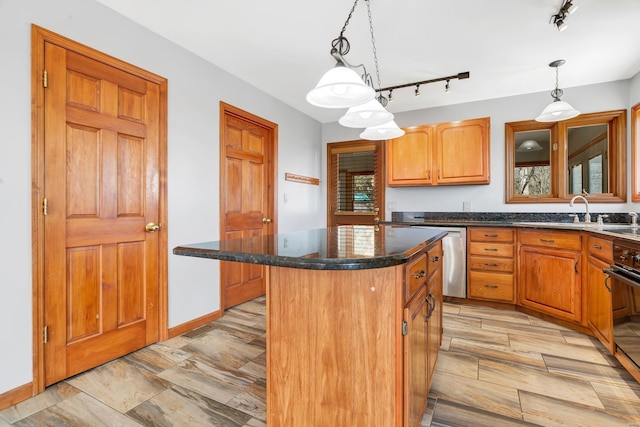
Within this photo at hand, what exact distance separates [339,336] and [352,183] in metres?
3.85

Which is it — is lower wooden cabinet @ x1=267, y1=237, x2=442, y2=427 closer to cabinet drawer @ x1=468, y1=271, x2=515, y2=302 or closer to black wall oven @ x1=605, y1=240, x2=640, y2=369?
black wall oven @ x1=605, y1=240, x2=640, y2=369

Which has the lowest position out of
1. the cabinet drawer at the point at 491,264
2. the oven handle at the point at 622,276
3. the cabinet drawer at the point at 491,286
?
the cabinet drawer at the point at 491,286

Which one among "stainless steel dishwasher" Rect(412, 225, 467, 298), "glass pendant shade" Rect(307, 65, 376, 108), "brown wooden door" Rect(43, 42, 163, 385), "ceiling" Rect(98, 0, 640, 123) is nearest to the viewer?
"glass pendant shade" Rect(307, 65, 376, 108)

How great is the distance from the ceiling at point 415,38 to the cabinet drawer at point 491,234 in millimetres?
1606

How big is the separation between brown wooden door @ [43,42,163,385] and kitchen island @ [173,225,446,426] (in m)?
1.32

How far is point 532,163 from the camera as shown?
3.68 meters

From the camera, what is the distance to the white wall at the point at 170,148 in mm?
1646

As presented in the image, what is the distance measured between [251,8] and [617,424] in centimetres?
320

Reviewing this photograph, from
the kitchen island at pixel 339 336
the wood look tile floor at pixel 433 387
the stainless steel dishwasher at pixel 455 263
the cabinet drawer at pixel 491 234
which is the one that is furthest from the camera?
the stainless steel dishwasher at pixel 455 263

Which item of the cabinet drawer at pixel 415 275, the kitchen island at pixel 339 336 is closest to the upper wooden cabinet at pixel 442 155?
the cabinet drawer at pixel 415 275

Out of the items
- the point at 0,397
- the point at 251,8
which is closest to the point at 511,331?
the point at 251,8

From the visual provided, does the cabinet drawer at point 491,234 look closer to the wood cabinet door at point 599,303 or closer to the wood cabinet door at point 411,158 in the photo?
the wood cabinet door at point 599,303

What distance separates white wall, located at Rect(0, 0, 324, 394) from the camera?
1646mm

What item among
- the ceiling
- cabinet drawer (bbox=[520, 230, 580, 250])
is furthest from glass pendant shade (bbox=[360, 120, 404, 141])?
cabinet drawer (bbox=[520, 230, 580, 250])
